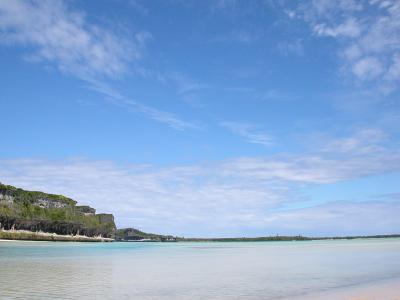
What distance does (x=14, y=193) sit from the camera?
557 feet

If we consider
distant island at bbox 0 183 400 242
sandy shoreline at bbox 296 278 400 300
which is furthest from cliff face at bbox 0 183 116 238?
sandy shoreline at bbox 296 278 400 300

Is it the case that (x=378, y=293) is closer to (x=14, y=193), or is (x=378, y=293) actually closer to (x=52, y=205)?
(x=14, y=193)

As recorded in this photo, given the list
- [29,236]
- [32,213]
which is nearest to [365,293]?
[29,236]

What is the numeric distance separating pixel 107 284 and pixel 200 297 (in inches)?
275

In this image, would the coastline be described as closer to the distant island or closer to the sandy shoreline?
the distant island

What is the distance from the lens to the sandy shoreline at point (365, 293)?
18.3 meters

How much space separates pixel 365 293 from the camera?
1980 cm

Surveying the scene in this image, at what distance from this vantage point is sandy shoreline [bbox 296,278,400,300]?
18.3 metres

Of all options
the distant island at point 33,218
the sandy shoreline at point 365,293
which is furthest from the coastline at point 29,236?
the sandy shoreline at point 365,293

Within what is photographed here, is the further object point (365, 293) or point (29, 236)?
point (29, 236)

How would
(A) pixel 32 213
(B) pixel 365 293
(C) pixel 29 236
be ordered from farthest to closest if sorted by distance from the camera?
(A) pixel 32 213 < (C) pixel 29 236 < (B) pixel 365 293

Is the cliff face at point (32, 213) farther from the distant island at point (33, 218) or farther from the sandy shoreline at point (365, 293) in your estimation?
the sandy shoreline at point (365, 293)

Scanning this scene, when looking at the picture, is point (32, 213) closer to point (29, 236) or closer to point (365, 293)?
point (29, 236)

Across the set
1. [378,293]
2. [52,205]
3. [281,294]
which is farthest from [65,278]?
[52,205]
